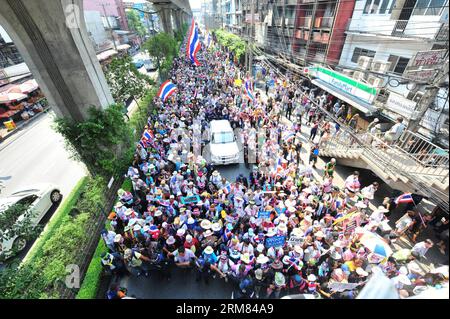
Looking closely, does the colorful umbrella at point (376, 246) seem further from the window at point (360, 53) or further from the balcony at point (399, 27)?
the window at point (360, 53)

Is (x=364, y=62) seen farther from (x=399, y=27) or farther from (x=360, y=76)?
(x=399, y=27)

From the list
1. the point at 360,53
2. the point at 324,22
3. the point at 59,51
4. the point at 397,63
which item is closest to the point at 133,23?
the point at 324,22

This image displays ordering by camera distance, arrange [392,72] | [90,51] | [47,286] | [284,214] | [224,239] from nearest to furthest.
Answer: [47,286]
[224,239]
[284,214]
[90,51]
[392,72]

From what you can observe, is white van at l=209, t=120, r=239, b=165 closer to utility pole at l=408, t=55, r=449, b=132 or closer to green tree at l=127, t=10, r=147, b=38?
utility pole at l=408, t=55, r=449, b=132

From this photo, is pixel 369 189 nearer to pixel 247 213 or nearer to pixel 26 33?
pixel 247 213

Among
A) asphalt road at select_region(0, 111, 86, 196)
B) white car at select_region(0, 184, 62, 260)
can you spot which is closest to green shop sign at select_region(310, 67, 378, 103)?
asphalt road at select_region(0, 111, 86, 196)

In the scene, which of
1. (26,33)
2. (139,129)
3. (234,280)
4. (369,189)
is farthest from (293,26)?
(234,280)

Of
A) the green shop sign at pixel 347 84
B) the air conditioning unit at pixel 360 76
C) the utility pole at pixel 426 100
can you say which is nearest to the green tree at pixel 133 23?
the green shop sign at pixel 347 84
